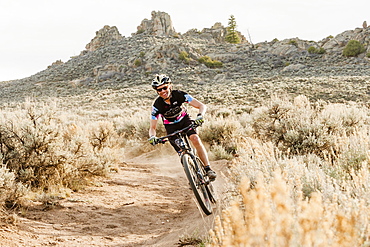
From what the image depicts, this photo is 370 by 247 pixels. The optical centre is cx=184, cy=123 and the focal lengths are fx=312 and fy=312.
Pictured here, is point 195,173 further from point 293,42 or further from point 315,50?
point 293,42

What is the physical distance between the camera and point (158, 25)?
8394 centimetres

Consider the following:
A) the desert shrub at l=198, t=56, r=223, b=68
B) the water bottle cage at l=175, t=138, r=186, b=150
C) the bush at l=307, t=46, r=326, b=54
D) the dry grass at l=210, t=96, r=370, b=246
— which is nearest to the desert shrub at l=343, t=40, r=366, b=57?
the bush at l=307, t=46, r=326, b=54

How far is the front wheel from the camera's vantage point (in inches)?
195

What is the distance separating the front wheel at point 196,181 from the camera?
16.3 feet

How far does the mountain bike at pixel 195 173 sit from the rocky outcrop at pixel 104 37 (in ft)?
281

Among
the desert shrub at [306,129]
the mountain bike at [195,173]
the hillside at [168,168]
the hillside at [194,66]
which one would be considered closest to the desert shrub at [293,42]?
the hillside at [194,66]

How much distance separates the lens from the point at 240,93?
31359 millimetres

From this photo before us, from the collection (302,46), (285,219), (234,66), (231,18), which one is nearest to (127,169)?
(285,219)

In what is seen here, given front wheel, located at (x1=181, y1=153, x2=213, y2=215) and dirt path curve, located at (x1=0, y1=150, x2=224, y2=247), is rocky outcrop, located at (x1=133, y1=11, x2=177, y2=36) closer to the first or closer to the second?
dirt path curve, located at (x1=0, y1=150, x2=224, y2=247)

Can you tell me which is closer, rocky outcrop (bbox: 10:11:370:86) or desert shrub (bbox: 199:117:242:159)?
desert shrub (bbox: 199:117:242:159)

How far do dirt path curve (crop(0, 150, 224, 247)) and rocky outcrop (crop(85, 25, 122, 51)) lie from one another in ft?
273

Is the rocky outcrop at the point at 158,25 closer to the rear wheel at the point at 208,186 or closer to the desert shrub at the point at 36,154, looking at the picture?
the desert shrub at the point at 36,154

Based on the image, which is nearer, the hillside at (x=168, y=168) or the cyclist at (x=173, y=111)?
the hillside at (x=168, y=168)

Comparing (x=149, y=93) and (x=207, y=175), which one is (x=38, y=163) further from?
(x=149, y=93)
